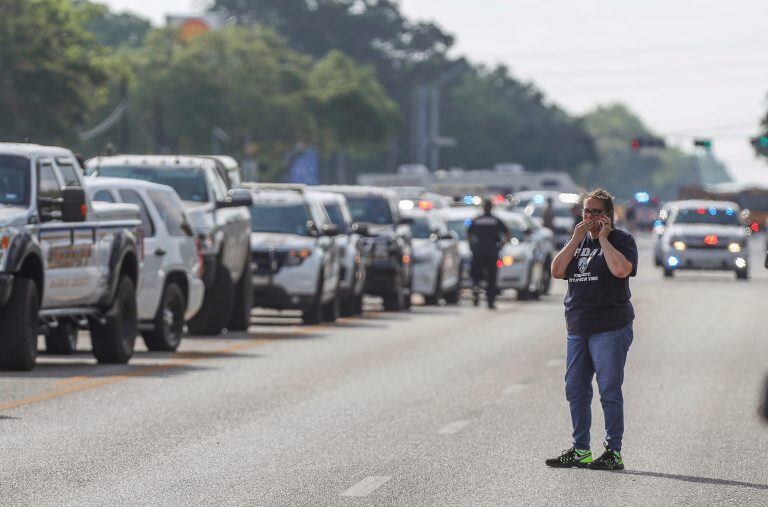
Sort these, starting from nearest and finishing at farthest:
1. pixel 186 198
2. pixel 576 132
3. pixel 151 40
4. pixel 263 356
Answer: pixel 263 356 < pixel 186 198 < pixel 151 40 < pixel 576 132

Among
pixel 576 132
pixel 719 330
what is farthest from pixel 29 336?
pixel 576 132

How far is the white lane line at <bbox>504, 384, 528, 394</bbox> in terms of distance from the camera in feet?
60.4

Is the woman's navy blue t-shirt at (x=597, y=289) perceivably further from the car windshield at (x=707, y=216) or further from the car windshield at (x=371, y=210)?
the car windshield at (x=707, y=216)

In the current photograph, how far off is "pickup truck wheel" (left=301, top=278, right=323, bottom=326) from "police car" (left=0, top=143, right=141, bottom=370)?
796cm

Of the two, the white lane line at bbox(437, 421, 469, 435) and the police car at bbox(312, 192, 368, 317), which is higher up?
the police car at bbox(312, 192, 368, 317)

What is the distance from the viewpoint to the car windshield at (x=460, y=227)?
41375mm

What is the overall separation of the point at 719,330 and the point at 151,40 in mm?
71259

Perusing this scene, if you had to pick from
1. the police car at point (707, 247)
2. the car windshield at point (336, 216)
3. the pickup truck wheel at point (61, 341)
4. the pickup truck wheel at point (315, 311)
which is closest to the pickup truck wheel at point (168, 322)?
the pickup truck wheel at point (61, 341)

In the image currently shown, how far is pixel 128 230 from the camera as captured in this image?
67.0 feet

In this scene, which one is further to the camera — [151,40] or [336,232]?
[151,40]

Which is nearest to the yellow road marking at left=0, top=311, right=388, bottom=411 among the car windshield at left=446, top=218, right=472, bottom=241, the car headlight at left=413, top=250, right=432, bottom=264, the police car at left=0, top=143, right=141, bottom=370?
the police car at left=0, top=143, right=141, bottom=370

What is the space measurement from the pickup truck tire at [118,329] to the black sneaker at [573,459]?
8.32m

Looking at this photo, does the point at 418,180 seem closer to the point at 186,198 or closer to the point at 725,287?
the point at 725,287

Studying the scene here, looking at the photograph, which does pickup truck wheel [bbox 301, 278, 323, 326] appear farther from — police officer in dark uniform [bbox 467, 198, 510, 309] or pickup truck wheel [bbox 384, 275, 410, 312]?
police officer in dark uniform [bbox 467, 198, 510, 309]
